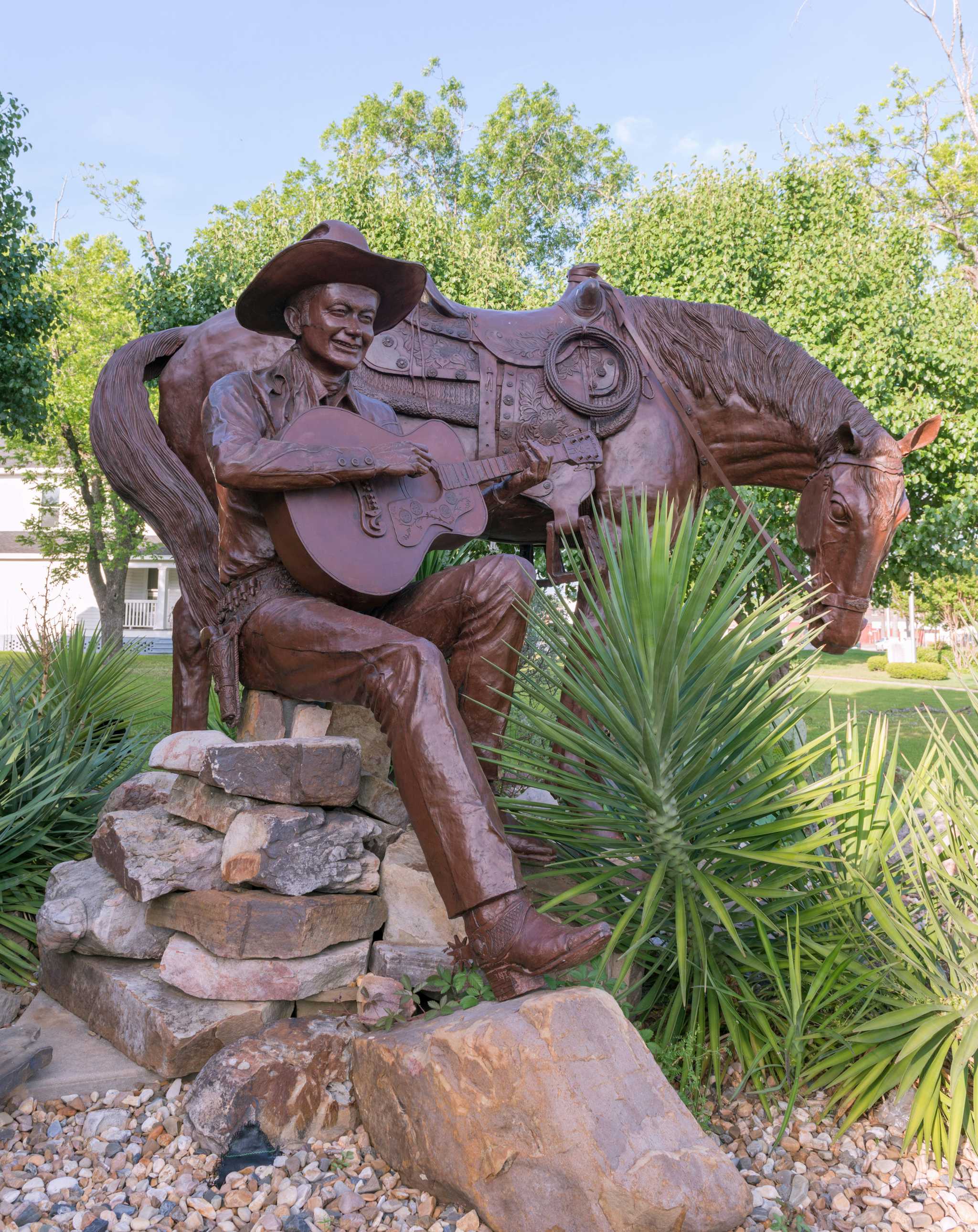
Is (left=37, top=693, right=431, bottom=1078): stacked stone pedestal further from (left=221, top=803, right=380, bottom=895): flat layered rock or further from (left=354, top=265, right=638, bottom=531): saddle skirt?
(left=354, top=265, right=638, bottom=531): saddle skirt

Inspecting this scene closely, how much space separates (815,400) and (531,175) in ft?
83.0

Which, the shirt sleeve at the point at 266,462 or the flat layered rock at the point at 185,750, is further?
the flat layered rock at the point at 185,750

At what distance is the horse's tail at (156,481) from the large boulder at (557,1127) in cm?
204

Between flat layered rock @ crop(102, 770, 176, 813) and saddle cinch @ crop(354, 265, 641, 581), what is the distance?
1.63 meters

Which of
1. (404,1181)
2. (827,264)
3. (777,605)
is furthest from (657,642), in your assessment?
(827,264)

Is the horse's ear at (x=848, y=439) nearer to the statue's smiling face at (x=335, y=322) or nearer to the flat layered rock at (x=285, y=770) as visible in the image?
the statue's smiling face at (x=335, y=322)

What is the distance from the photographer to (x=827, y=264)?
412 inches

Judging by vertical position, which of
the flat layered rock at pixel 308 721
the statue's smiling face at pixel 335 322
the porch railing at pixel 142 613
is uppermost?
the statue's smiling face at pixel 335 322

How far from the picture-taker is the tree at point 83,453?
772 inches

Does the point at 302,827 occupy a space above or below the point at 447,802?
below

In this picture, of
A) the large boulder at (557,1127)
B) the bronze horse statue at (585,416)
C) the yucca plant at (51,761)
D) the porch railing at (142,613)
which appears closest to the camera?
the large boulder at (557,1127)

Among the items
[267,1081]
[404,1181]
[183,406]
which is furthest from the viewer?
[183,406]

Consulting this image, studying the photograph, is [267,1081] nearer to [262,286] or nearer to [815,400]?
[262,286]

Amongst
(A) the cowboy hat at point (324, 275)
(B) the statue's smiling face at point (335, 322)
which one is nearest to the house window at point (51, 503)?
(A) the cowboy hat at point (324, 275)
